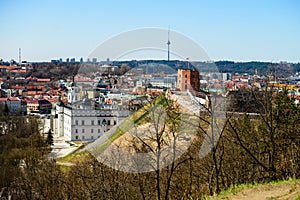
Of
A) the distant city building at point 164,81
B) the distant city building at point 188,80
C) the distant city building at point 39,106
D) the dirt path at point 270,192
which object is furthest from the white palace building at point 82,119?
the distant city building at point 39,106

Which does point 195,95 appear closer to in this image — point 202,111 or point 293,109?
point 202,111

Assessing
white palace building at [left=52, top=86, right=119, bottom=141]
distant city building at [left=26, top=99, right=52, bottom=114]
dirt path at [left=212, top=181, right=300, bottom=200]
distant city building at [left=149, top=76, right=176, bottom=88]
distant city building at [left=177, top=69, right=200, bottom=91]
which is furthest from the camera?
distant city building at [left=26, top=99, right=52, bottom=114]

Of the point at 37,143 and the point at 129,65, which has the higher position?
the point at 129,65

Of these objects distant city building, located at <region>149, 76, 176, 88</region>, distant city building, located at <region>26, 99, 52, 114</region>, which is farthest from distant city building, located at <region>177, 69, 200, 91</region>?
distant city building, located at <region>26, 99, 52, 114</region>

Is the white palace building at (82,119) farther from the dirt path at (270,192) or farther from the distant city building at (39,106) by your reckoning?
the distant city building at (39,106)

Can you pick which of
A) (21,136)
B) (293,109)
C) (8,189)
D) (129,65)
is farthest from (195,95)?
(21,136)

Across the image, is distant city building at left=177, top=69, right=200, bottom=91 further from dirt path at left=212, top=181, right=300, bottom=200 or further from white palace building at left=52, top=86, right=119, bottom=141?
dirt path at left=212, top=181, right=300, bottom=200

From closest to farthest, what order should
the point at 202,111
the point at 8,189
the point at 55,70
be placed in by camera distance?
the point at 202,111
the point at 8,189
the point at 55,70
